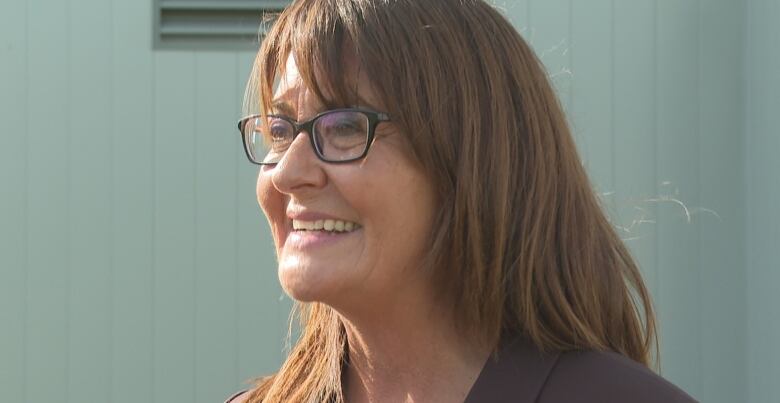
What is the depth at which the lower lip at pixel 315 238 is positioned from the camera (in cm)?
157

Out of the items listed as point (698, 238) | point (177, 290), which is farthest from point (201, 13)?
point (698, 238)

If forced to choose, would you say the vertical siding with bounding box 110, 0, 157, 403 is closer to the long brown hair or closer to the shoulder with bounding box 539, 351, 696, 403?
the long brown hair

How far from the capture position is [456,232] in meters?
1.59

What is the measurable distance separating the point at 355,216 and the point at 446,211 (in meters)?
0.12

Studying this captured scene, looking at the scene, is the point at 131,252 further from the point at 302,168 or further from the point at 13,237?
the point at 302,168

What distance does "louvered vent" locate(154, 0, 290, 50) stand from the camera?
4828mm

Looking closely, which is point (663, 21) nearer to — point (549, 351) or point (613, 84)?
point (613, 84)

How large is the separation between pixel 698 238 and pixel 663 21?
0.86 meters

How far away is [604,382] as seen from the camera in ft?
4.96

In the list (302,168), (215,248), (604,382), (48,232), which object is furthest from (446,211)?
(48,232)

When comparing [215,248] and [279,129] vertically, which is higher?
[279,129]

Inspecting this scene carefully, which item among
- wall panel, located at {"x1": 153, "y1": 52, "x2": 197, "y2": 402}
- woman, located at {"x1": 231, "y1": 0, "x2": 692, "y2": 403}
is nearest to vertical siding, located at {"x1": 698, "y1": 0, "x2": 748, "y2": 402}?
wall panel, located at {"x1": 153, "y1": 52, "x2": 197, "y2": 402}

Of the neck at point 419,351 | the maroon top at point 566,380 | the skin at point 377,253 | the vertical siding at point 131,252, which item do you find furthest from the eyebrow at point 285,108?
the vertical siding at point 131,252

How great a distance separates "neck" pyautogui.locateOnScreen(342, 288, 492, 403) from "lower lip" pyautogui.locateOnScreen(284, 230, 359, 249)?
122 mm
